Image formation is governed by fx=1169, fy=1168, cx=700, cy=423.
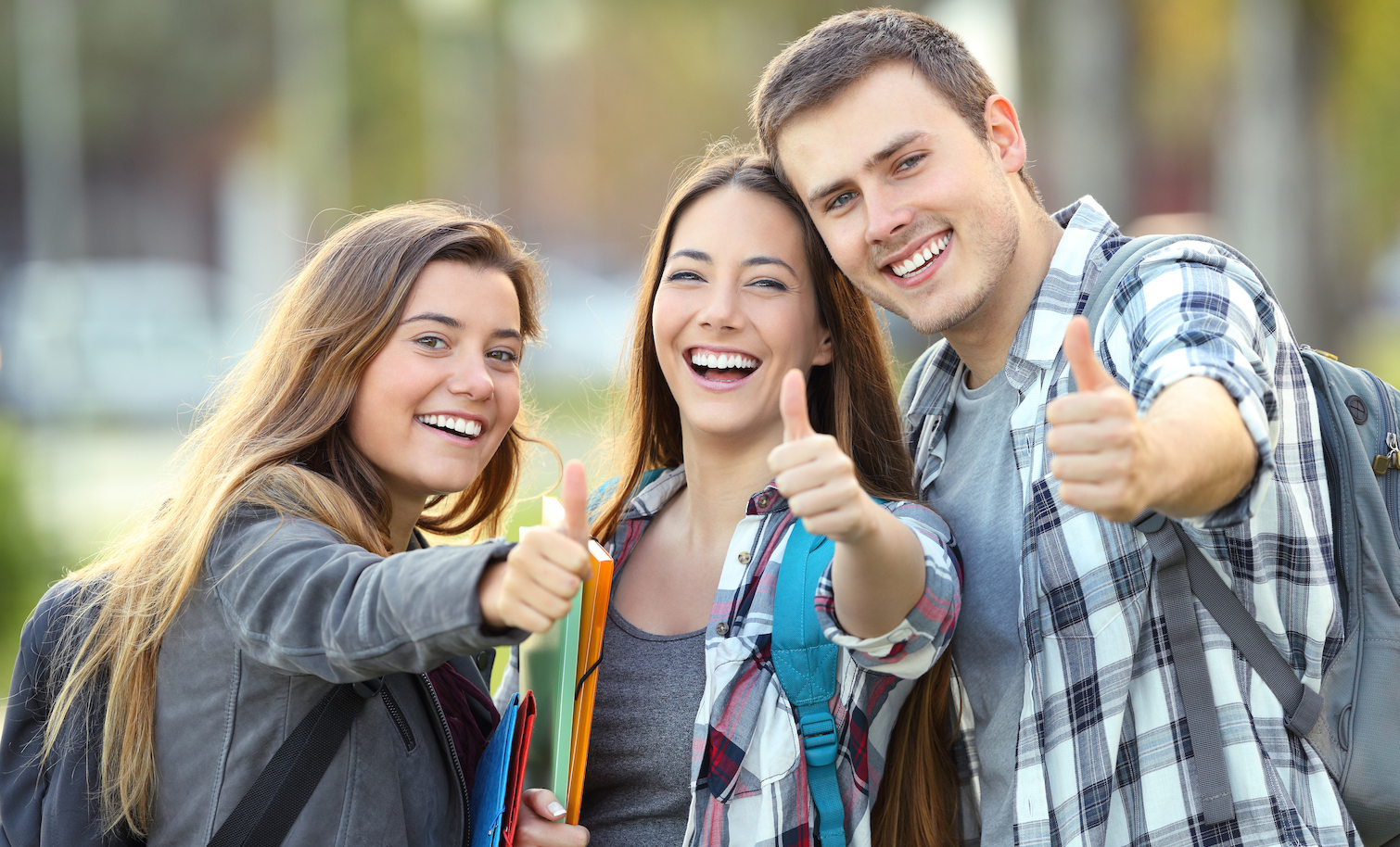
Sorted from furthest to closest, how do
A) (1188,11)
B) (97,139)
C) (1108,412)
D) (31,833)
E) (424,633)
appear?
(97,139) < (1188,11) < (31,833) < (424,633) < (1108,412)

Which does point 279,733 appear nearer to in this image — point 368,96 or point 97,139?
point 368,96

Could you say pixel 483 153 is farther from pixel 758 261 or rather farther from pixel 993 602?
pixel 993 602

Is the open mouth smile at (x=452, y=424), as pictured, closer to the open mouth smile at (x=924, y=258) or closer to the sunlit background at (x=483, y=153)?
the sunlit background at (x=483, y=153)

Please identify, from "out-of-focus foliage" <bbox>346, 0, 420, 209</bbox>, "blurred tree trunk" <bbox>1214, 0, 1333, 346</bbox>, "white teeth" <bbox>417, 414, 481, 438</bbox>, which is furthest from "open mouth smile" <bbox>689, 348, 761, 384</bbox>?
"out-of-focus foliage" <bbox>346, 0, 420, 209</bbox>

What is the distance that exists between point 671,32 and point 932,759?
92.4ft

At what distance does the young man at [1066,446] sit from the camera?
5.91 feet

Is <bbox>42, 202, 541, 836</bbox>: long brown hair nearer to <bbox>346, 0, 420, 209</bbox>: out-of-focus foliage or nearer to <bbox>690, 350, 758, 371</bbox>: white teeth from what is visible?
<bbox>690, 350, 758, 371</bbox>: white teeth

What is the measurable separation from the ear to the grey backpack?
0.71 meters

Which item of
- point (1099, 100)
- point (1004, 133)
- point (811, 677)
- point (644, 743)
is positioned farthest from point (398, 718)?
point (1099, 100)

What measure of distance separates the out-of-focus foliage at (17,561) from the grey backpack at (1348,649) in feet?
21.7

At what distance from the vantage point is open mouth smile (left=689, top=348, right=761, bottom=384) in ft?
8.84

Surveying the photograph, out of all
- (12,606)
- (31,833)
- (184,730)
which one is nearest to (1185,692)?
(184,730)

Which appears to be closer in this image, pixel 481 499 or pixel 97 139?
pixel 481 499

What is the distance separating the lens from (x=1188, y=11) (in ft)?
39.9
